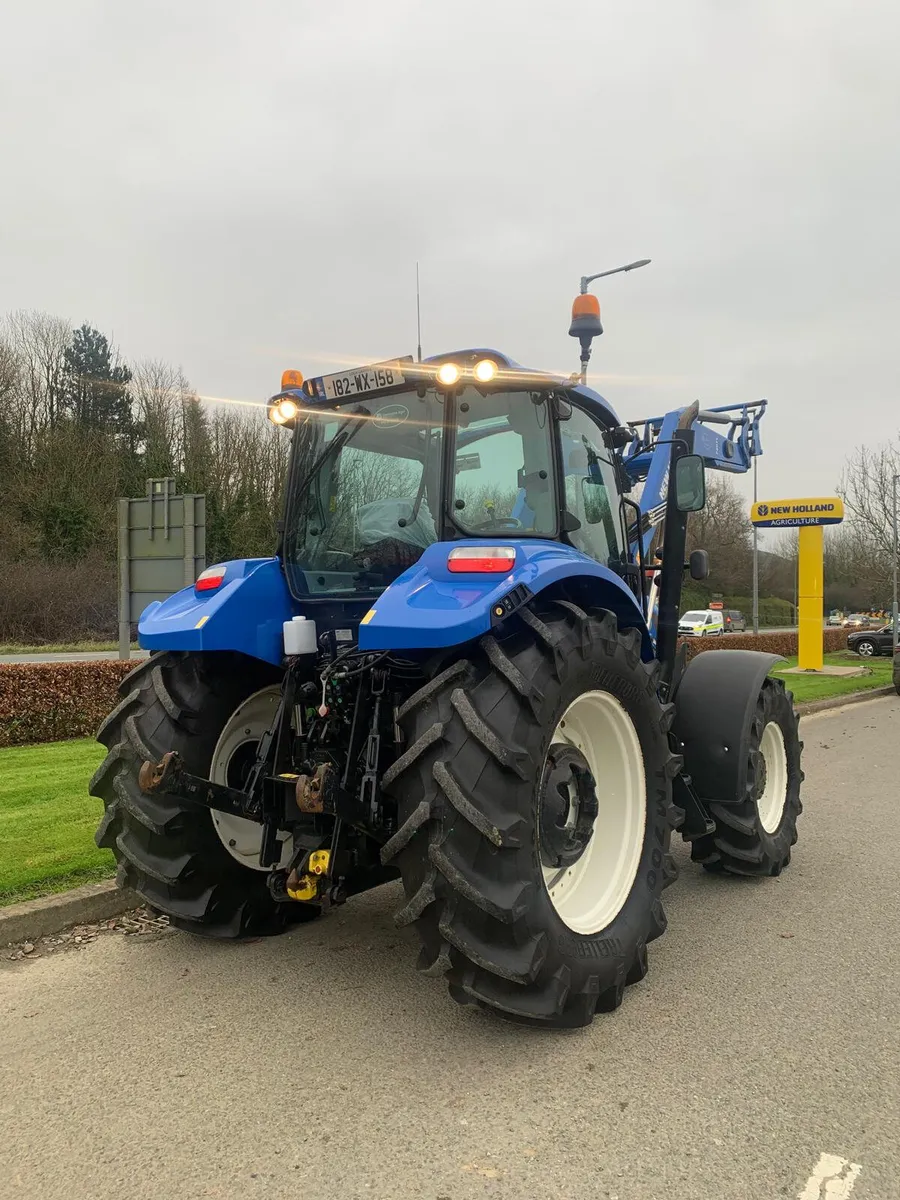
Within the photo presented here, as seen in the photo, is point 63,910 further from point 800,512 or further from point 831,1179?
point 800,512

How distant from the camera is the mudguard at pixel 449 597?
3.03m

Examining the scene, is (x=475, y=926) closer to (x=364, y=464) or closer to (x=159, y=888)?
(x=159, y=888)

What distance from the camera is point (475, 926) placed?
3006mm

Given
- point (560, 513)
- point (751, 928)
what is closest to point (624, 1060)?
point (751, 928)

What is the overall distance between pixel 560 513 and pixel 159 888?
2.44 metres

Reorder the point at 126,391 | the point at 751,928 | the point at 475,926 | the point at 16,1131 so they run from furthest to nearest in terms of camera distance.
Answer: the point at 126,391
the point at 751,928
the point at 475,926
the point at 16,1131

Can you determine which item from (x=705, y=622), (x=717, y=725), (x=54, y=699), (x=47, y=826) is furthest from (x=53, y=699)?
(x=705, y=622)

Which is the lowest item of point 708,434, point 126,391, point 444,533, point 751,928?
point 751,928

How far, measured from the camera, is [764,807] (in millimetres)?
5457

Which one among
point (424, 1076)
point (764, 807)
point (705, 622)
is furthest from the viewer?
point (705, 622)

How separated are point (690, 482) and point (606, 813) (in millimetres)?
1904

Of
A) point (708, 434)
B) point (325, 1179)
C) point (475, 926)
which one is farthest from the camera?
point (708, 434)

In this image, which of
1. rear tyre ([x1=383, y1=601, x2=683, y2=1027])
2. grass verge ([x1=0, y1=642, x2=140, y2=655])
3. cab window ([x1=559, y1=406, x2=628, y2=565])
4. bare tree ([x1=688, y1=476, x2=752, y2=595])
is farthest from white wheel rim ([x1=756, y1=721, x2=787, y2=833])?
bare tree ([x1=688, y1=476, x2=752, y2=595])

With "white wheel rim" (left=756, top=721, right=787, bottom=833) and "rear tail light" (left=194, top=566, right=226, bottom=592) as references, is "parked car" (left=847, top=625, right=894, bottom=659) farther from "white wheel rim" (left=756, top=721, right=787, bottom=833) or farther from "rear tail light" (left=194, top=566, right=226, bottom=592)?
"rear tail light" (left=194, top=566, right=226, bottom=592)
